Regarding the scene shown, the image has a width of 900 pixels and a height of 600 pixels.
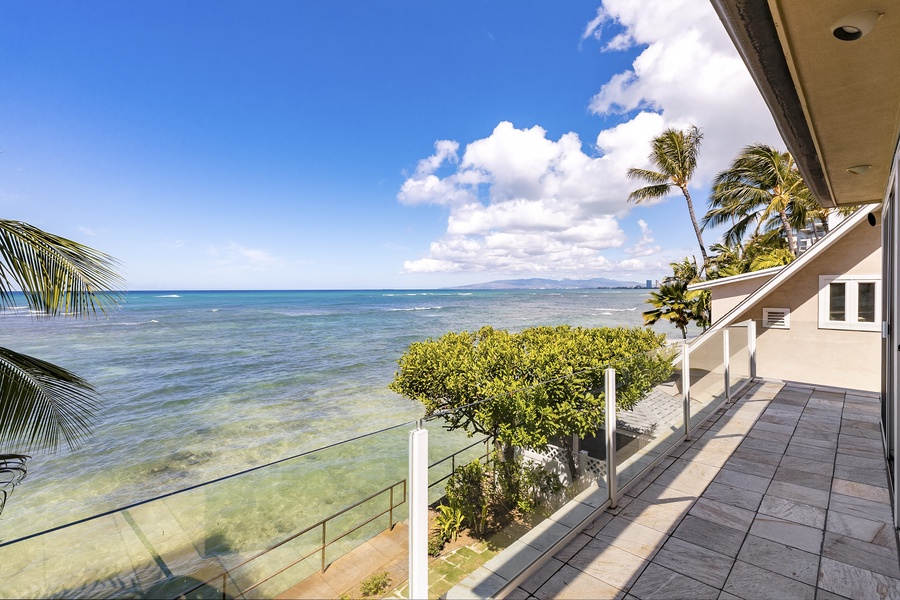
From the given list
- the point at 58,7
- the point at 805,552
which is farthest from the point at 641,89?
the point at 58,7

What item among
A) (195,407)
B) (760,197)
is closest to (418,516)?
(195,407)

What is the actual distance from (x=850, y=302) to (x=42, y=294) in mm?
10770

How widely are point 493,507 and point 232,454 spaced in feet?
40.3

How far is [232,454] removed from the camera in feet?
39.4

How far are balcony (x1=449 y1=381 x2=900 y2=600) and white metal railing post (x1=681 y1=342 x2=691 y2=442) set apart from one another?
0.18 m

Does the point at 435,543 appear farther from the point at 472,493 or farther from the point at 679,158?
the point at 679,158

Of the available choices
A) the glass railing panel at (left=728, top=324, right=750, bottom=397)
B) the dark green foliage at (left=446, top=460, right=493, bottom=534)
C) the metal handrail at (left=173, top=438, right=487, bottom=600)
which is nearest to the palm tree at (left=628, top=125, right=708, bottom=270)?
the glass railing panel at (left=728, top=324, right=750, bottom=397)

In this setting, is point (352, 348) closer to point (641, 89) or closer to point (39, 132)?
point (39, 132)

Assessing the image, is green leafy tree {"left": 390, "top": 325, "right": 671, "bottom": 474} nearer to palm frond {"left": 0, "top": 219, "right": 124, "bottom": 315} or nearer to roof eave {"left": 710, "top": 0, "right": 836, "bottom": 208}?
roof eave {"left": 710, "top": 0, "right": 836, "bottom": 208}

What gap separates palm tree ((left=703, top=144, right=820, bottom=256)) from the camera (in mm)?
16594

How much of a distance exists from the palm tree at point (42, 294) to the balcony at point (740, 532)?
12.0ft

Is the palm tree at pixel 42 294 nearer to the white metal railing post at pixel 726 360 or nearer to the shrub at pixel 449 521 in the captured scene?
the shrub at pixel 449 521

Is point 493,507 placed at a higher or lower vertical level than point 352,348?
higher

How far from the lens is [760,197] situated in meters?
18.1
